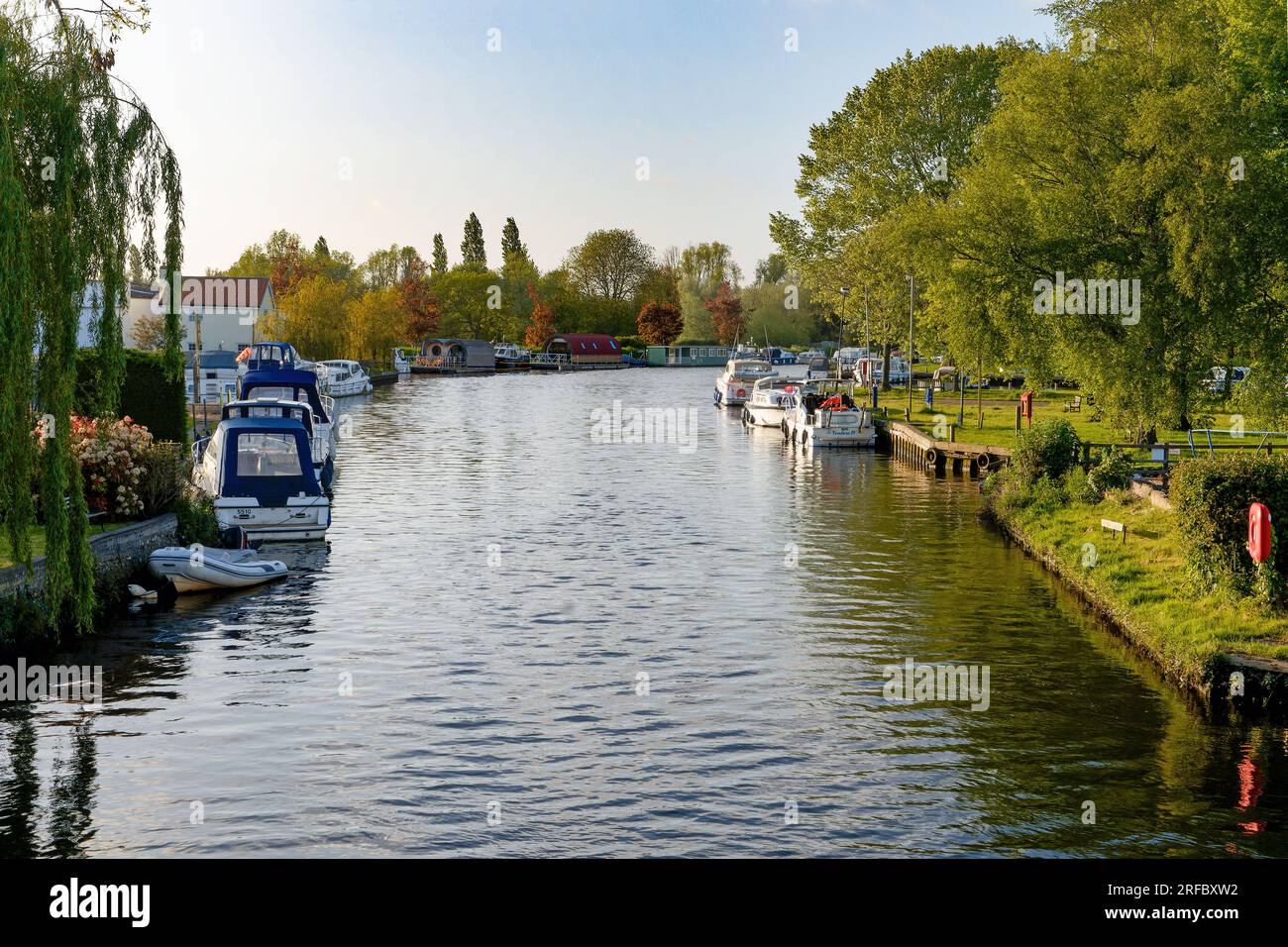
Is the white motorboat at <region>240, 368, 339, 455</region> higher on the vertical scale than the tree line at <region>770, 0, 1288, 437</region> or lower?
lower

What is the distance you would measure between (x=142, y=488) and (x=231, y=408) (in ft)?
32.0

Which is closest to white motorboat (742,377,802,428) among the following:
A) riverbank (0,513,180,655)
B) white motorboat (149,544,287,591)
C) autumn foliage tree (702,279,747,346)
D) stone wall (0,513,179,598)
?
white motorboat (149,544,287,591)

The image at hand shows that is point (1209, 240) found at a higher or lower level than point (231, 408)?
higher

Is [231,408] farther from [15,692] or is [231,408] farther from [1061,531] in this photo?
[1061,531]

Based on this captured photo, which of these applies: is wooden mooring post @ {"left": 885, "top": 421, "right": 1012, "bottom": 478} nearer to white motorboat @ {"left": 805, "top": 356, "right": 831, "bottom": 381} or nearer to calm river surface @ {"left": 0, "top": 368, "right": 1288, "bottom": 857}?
calm river surface @ {"left": 0, "top": 368, "right": 1288, "bottom": 857}

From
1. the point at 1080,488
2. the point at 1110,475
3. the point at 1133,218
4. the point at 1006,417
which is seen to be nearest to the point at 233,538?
the point at 1080,488

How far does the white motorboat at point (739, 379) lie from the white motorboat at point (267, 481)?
54.6 meters

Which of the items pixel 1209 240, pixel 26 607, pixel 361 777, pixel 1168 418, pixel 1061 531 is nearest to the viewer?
pixel 361 777

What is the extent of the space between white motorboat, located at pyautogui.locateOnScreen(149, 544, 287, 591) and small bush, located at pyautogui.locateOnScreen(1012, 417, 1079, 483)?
20.3 m

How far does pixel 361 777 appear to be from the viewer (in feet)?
51.5

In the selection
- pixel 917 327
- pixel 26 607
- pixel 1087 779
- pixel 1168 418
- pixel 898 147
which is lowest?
pixel 1087 779

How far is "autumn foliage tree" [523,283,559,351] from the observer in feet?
586

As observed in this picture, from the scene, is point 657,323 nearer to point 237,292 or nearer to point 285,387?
point 237,292
